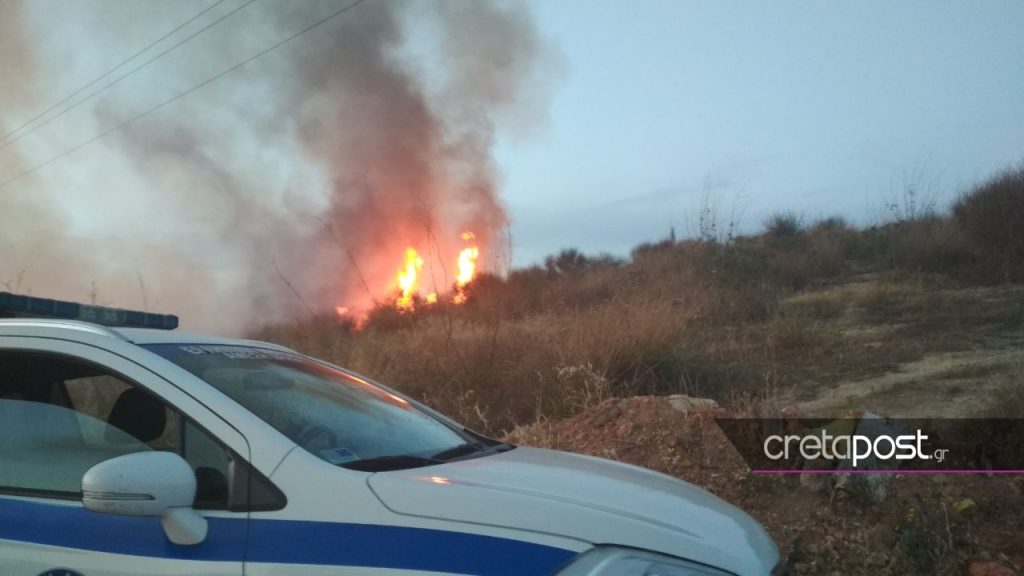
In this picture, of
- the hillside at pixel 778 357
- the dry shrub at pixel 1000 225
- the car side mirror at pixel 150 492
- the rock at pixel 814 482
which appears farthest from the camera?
the dry shrub at pixel 1000 225

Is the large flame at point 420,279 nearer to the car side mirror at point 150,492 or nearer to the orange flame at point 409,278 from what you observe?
the orange flame at point 409,278

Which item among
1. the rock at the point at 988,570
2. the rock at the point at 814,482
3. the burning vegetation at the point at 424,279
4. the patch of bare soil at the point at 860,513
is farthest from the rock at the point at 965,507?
the burning vegetation at the point at 424,279

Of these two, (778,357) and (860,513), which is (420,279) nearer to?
(778,357)

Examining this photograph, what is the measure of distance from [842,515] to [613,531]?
3008 millimetres

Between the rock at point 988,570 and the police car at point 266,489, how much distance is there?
193cm

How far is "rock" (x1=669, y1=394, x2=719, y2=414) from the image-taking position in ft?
19.9

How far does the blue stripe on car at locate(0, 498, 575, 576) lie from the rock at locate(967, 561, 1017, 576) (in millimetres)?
2830

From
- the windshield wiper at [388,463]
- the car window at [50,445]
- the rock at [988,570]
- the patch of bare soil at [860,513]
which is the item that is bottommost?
the rock at [988,570]

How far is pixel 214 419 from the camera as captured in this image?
7.62 ft

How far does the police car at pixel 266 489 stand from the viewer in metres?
2.04

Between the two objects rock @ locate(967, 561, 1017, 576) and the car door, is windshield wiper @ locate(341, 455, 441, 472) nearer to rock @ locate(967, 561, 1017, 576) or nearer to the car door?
the car door

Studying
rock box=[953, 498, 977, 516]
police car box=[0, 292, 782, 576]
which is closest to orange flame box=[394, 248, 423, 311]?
rock box=[953, 498, 977, 516]

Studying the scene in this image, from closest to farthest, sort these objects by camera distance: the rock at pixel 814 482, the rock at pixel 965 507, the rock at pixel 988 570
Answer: the rock at pixel 988 570 < the rock at pixel 965 507 < the rock at pixel 814 482

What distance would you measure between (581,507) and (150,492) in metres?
1.06
